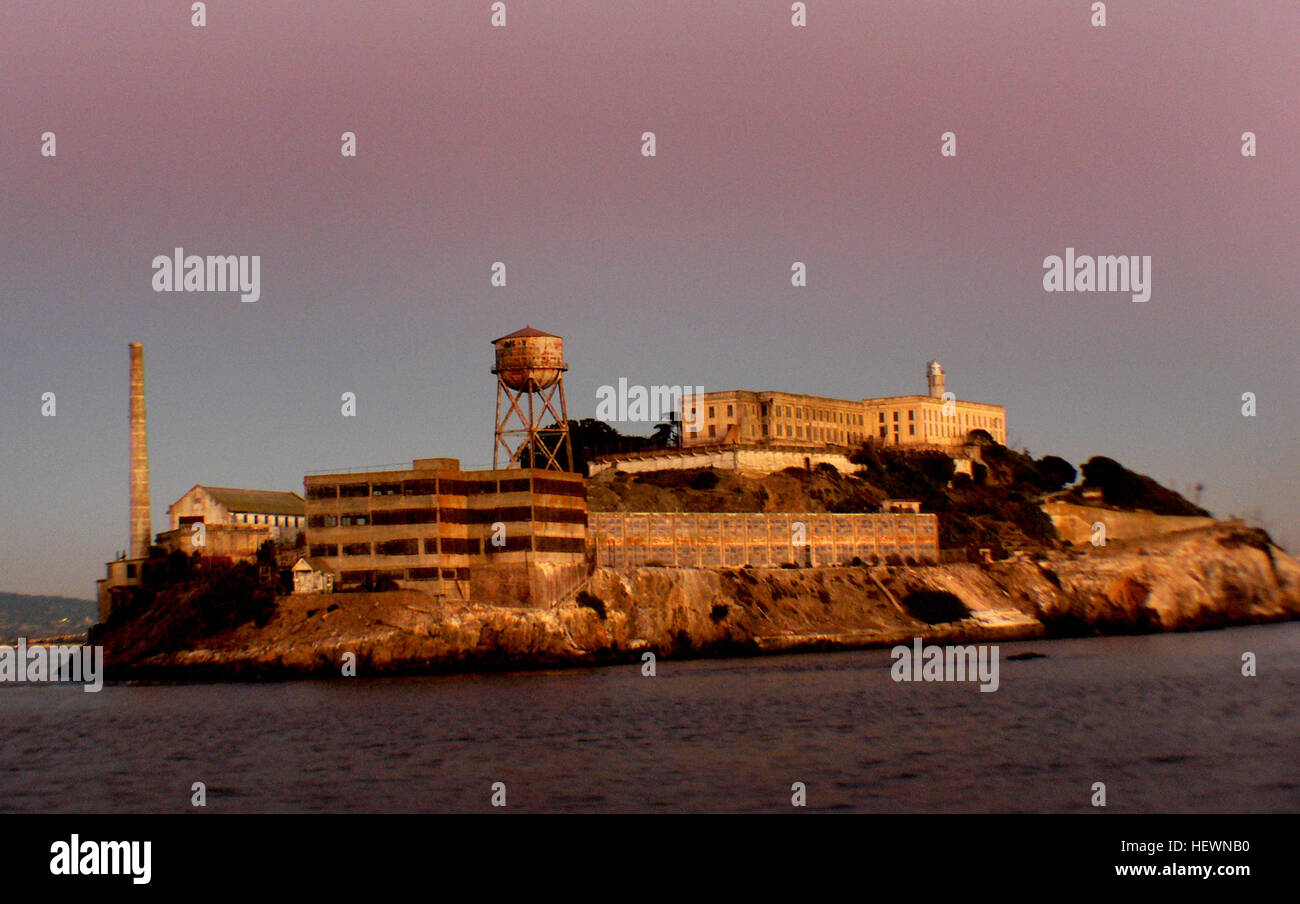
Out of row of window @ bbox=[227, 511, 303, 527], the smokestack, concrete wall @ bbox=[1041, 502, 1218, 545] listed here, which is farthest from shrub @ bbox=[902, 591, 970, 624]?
the smokestack

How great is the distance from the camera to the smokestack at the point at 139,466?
123875 millimetres

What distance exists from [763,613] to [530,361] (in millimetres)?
27441

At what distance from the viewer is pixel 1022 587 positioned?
143 metres

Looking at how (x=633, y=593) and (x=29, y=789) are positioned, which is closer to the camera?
(x=29, y=789)

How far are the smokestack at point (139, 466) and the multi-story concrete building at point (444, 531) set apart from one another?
19207 mm

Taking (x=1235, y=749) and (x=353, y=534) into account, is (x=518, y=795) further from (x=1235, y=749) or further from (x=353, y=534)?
(x=353, y=534)

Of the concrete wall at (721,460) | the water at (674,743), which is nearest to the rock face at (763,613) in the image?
the water at (674,743)

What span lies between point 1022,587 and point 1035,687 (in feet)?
195
